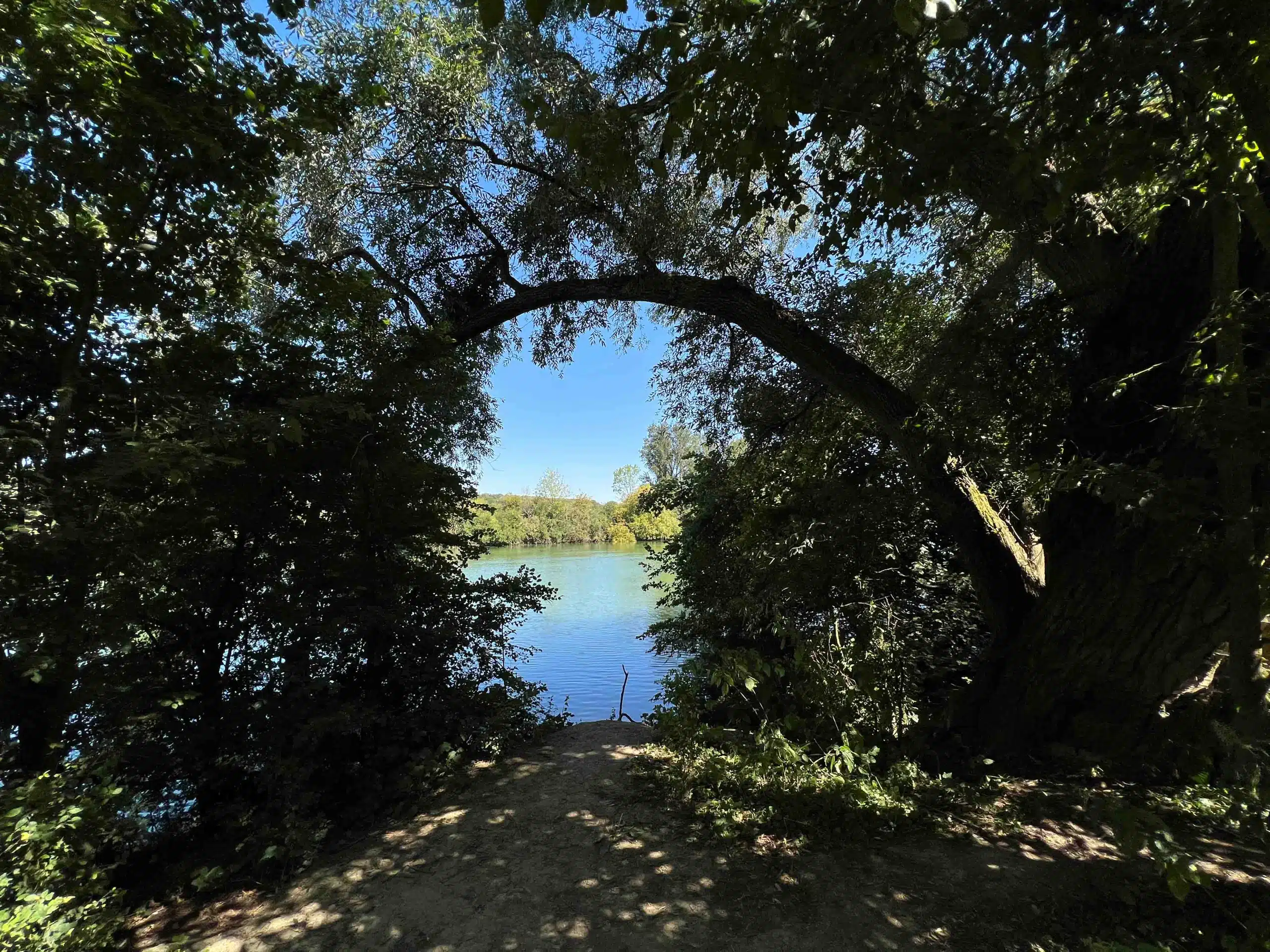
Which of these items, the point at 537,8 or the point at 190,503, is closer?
the point at 537,8

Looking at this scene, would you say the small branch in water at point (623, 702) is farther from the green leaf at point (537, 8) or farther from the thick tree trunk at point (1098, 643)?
the green leaf at point (537, 8)

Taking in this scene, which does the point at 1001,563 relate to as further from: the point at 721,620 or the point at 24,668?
the point at 24,668

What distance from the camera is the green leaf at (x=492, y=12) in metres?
1.51

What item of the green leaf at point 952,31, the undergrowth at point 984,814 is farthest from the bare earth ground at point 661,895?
the green leaf at point 952,31

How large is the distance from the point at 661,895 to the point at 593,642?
36.5 feet

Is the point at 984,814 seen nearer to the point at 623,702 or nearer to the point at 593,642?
the point at 623,702

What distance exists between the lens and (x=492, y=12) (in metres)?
1.52

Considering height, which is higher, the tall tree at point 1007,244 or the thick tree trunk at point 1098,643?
the tall tree at point 1007,244

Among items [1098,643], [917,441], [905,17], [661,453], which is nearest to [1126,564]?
[1098,643]

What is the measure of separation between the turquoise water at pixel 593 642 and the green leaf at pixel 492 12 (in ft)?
14.2

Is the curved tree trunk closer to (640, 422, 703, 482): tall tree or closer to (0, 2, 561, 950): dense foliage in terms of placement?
(0, 2, 561, 950): dense foliage

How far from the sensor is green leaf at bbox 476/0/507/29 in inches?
59.4

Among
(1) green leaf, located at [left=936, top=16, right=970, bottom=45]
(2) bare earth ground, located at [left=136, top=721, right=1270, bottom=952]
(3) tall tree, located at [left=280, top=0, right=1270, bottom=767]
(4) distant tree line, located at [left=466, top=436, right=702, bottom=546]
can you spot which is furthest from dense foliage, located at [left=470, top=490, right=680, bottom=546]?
(1) green leaf, located at [left=936, top=16, right=970, bottom=45]

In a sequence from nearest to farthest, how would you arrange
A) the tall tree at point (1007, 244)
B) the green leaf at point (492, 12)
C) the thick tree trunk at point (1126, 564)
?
the green leaf at point (492, 12)
the tall tree at point (1007, 244)
the thick tree trunk at point (1126, 564)
